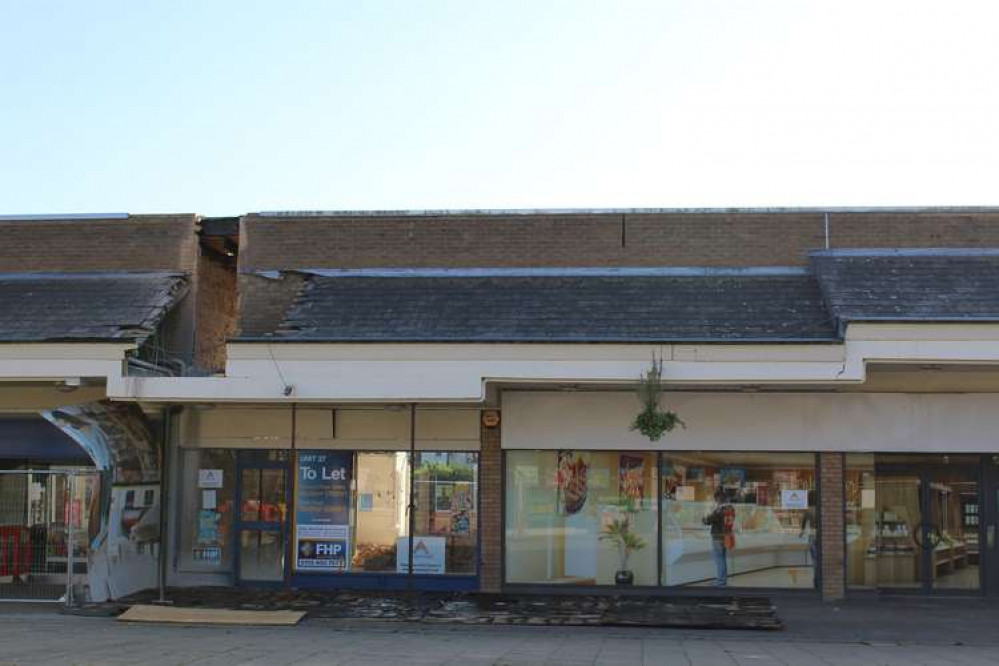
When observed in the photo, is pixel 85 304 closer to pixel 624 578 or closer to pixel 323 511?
pixel 323 511

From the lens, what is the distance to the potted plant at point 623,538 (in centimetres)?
1653

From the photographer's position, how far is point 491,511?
1661 cm

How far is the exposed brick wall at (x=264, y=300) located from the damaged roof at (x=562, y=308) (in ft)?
1.68

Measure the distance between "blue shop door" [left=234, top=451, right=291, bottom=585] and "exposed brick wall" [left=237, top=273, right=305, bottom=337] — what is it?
2077 mm

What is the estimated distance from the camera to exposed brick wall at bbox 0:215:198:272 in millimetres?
17969

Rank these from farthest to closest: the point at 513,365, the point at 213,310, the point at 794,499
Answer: the point at 213,310
the point at 794,499
the point at 513,365

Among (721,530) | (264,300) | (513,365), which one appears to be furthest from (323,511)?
(721,530)

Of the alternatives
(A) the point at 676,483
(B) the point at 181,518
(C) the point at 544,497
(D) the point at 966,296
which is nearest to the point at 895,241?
(D) the point at 966,296

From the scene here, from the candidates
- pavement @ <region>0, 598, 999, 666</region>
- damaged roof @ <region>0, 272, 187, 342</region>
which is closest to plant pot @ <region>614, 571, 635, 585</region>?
pavement @ <region>0, 598, 999, 666</region>

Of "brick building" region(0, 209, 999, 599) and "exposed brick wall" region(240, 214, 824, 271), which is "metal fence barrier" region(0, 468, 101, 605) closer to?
"brick building" region(0, 209, 999, 599)

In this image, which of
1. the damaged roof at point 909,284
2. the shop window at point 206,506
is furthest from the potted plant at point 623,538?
the shop window at point 206,506

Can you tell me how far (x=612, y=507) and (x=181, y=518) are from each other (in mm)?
7040

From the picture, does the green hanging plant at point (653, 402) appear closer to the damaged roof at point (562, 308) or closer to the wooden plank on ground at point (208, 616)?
the damaged roof at point (562, 308)

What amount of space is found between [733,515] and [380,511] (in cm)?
559
